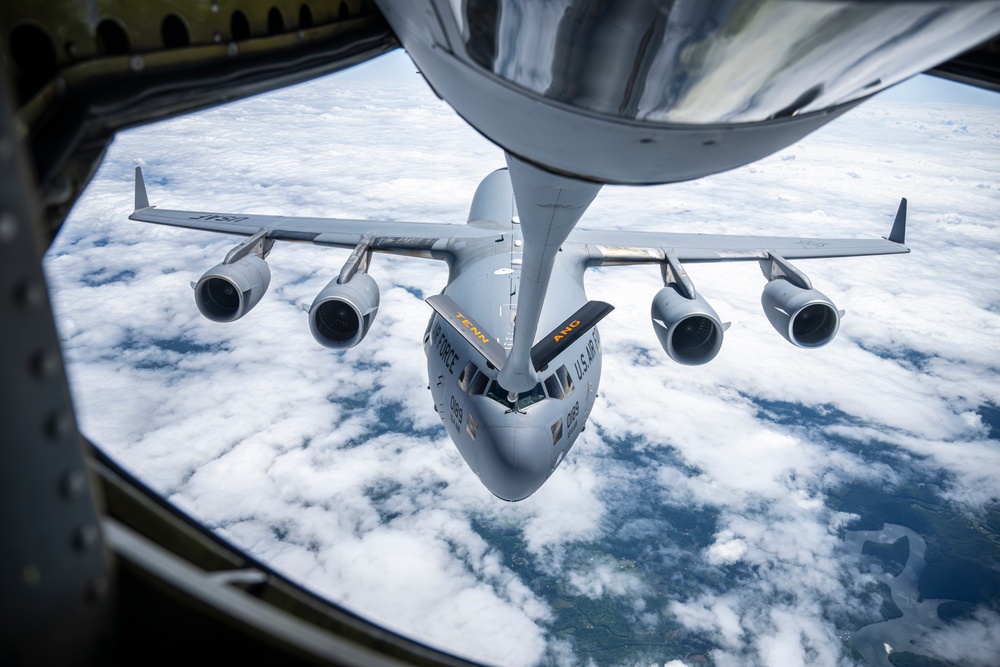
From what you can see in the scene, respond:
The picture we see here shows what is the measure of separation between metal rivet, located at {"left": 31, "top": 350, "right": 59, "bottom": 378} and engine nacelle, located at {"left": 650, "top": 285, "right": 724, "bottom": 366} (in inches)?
478

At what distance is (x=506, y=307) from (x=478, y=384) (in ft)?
6.31

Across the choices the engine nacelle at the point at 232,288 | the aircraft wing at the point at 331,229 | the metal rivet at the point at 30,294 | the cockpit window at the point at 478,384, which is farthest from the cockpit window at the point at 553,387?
the metal rivet at the point at 30,294

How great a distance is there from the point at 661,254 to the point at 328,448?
5611cm

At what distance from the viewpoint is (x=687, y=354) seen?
12711 mm

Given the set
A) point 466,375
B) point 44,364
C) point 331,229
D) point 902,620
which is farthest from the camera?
point 902,620

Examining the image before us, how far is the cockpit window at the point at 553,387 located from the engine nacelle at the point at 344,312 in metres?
4.94

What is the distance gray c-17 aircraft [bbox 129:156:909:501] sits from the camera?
10.2 metres

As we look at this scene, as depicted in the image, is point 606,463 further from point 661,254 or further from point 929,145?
point 929,145

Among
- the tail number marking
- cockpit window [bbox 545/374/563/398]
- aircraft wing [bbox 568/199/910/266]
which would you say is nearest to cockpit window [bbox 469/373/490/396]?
the tail number marking

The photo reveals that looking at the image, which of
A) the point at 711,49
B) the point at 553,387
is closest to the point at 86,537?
the point at 711,49

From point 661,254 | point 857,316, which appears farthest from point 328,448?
point 857,316

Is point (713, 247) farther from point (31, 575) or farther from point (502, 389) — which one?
point (31, 575)

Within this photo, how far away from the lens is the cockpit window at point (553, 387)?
10641 millimetres

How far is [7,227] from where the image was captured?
3.04 feet
